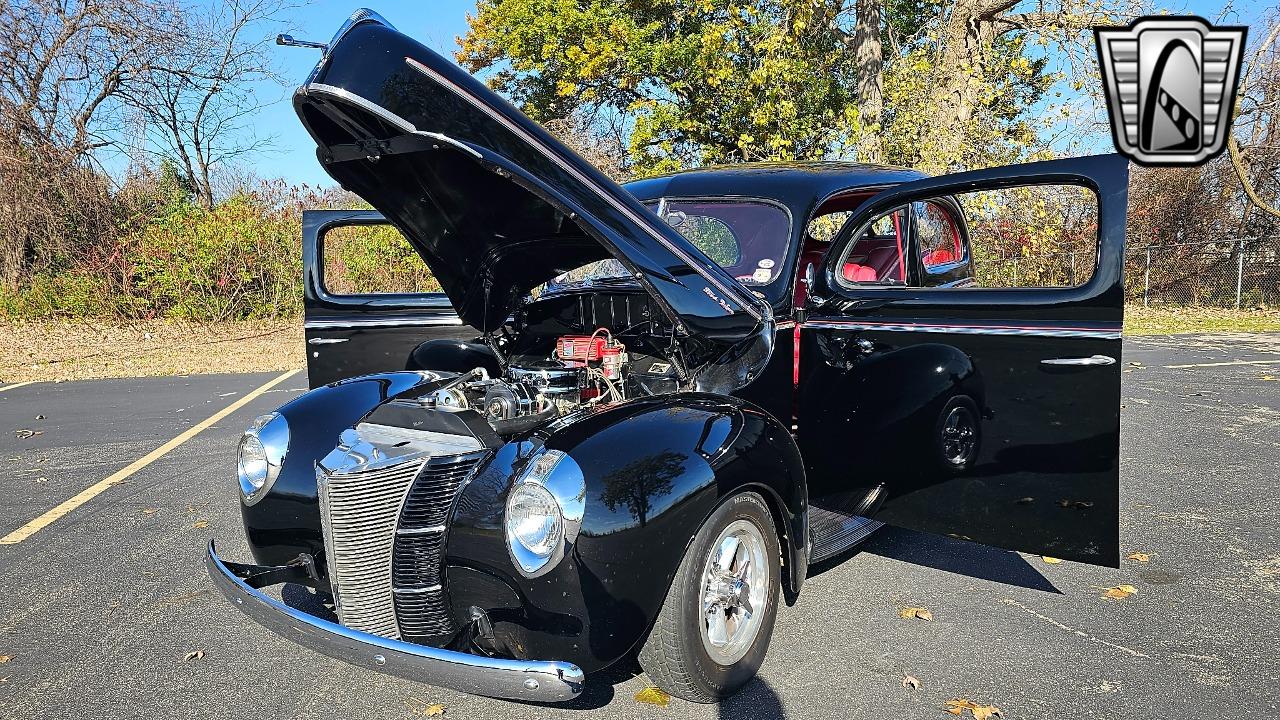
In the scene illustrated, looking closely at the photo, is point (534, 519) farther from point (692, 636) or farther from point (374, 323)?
point (374, 323)

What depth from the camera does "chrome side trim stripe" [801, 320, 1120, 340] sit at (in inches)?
124

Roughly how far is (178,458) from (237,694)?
4216 mm

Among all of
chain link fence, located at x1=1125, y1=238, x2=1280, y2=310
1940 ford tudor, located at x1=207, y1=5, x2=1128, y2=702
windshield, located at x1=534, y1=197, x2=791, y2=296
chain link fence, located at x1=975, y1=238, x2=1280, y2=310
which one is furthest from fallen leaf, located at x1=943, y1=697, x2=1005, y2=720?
chain link fence, located at x1=1125, y1=238, x2=1280, y2=310

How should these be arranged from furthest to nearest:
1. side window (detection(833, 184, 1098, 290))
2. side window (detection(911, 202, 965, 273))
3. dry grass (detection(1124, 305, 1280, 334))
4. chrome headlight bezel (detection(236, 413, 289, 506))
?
dry grass (detection(1124, 305, 1280, 334)) → side window (detection(911, 202, 965, 273)) → side window (detection(833, 184, 1098, 290)) → chrome headlight bezel (detection(236, 413, 289, 506))

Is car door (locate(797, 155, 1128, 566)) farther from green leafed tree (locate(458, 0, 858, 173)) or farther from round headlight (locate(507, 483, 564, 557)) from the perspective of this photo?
green leafed tree (locate(458, 0, 858, 173))

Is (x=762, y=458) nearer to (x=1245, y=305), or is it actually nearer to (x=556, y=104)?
(x=1245, y=305)

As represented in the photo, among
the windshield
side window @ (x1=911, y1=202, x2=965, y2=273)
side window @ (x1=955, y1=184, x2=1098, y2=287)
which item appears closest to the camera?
the windshield

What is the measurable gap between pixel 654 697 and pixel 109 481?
4866mm

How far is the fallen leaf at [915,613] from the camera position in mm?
3687

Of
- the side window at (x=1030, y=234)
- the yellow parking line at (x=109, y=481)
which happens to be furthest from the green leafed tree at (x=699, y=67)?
the yellow parking line at (x=109, y=481)

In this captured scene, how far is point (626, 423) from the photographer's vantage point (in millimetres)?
2836

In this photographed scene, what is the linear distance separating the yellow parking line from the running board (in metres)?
4.47

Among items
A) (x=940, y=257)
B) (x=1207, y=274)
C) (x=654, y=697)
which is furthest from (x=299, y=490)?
(x=1207, y=274)

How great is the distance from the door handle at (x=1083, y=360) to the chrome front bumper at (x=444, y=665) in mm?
2132
